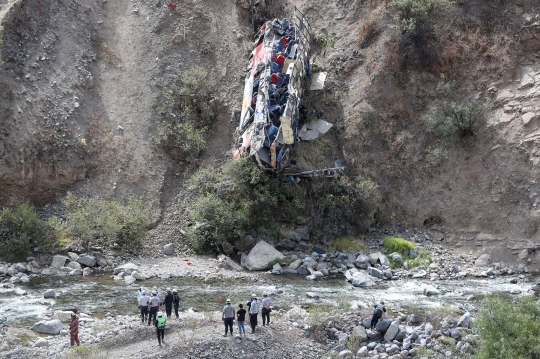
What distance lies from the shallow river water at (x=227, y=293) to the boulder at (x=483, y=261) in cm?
119

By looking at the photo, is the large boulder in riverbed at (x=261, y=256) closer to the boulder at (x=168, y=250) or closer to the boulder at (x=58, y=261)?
the boulder at (x=168, y=250)

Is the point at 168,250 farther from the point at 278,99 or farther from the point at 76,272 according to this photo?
the point at 278,99

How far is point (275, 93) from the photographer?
91.4 feet

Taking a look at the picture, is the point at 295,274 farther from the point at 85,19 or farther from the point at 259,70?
the point at 85,19

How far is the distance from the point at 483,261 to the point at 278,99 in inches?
417

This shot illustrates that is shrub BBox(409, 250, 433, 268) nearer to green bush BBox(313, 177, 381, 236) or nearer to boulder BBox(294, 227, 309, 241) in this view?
green bush BBox(313, 177, 381, 236)

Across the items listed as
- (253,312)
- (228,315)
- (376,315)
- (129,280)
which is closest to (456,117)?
(376,315)

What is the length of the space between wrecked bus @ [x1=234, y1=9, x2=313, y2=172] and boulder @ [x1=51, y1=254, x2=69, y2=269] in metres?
8.26

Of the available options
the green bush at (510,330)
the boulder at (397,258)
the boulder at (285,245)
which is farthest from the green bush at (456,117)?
the green bush at (510,330)

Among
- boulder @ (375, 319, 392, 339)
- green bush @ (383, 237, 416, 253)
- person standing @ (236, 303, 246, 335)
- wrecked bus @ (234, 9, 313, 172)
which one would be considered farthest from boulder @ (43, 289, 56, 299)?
green bush @ (383, 237, 416, 253)

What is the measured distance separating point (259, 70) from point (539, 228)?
13.4 metres

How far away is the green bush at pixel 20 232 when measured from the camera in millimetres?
25547

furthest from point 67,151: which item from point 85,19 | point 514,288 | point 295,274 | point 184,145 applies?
point 514,288

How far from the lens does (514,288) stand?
24250 mm
